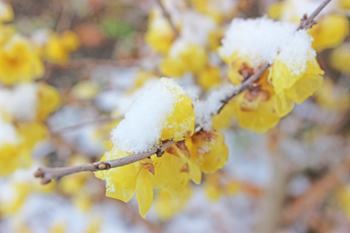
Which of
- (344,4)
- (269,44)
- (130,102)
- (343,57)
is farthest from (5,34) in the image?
(343,57)

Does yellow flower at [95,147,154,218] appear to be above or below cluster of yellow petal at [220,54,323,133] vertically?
below

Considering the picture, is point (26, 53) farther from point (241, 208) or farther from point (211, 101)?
point (241, 208)

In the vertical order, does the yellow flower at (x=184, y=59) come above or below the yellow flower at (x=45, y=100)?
above

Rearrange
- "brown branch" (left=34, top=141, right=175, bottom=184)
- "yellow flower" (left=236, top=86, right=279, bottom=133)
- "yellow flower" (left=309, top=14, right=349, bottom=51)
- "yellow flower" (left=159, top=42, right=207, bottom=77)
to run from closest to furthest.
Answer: "brown branch" (left=34, top=141, right=175, bottom=184) < "yellow flower" (left=236, top=86, right=279, bottom=133) < "yellow flower" (left=309, top=14, right=349, bottom=51) < "yellow flower" (left=159, top=42, right=207, bottom=77)

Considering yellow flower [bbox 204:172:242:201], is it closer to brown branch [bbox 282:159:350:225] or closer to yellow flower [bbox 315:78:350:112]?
brown branch [bbox 282:159:350:225]

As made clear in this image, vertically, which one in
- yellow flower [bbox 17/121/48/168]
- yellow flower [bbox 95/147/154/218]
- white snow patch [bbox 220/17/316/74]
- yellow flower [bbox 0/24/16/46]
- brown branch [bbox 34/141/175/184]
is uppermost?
white snow patch [bbox 220/17/316/74]

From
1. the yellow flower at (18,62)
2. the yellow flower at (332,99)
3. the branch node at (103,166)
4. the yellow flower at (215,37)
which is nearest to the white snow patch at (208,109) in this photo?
the branch node at (103,166)

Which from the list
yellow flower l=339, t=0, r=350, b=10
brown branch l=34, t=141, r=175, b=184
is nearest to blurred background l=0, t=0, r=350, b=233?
yellow flower l=339, t=0, r=350, b=10

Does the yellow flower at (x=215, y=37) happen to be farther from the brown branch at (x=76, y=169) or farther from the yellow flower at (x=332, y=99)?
the yellow flower at (x=332, y=99)
